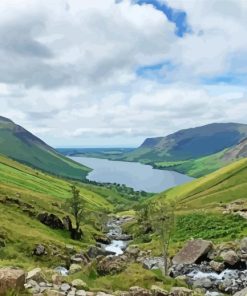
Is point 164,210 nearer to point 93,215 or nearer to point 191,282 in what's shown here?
point 191,282

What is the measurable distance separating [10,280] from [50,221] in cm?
9807

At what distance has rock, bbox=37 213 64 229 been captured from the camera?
379 ft

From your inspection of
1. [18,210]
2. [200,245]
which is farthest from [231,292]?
[18,210]

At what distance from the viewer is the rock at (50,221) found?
116 meters

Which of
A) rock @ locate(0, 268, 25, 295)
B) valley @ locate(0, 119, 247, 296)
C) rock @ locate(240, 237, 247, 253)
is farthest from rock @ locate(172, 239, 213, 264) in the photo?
rock @ locate(0, 268, 25, 295)

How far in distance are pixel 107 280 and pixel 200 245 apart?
57571 millimetres

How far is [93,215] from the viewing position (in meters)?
191

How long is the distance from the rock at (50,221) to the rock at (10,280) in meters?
96.0

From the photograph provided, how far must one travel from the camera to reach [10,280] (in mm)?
20156

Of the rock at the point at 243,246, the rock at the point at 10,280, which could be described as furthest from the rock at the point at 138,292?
the rock at the point at 243,246

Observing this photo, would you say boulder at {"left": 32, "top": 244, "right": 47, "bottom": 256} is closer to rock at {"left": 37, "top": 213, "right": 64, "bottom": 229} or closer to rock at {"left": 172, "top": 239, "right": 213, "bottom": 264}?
rock at {"left": 172, "top": 239, "right": 213, "bottom": 264}

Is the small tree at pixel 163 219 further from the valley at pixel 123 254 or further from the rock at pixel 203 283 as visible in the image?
the rock at pixel 203 283

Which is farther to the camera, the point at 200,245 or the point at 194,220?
the point at 194,220

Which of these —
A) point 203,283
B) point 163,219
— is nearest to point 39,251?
point 163,219
